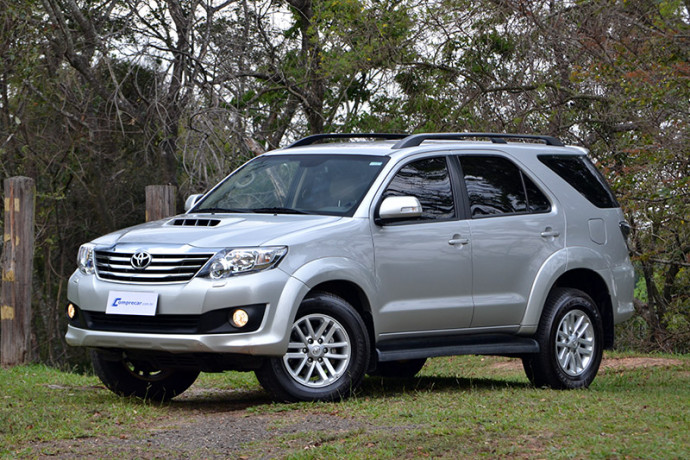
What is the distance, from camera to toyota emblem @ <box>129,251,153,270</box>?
278 inches

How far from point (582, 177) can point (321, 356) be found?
3315mm

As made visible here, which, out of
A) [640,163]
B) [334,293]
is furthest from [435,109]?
[334,293]

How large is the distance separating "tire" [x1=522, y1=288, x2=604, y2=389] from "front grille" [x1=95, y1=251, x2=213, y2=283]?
3.12 m

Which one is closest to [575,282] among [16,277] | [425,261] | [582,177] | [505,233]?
[582,177]

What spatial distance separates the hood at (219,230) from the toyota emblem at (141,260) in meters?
0.09

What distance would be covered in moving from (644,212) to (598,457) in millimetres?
10652

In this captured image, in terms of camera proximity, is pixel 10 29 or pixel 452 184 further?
pixel 10 29

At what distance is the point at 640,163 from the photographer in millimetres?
14914

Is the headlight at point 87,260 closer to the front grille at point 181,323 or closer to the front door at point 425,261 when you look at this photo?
the front grille at point 181,323

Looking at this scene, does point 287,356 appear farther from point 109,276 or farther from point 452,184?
point 452,184

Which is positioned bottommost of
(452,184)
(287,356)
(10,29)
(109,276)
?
(287,356)

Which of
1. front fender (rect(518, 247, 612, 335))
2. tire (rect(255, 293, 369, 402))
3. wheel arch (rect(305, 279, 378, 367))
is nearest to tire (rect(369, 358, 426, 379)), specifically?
front fender (rect(518, 247, 612, 335))

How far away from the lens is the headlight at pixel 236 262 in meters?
6.86

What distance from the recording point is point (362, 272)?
24.4 ft
